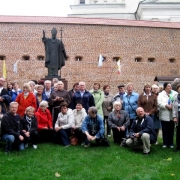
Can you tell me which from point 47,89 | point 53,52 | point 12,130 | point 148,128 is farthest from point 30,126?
point 53,52

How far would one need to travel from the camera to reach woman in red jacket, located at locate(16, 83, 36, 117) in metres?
5.99

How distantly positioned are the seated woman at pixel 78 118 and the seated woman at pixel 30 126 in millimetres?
761

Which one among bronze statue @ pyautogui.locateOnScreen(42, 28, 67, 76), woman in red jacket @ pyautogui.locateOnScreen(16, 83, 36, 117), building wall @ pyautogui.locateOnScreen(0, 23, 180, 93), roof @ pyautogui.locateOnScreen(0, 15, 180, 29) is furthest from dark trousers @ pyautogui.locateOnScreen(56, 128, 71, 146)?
roof @ pyautogui.locateOnScreen(0, 15, 180, 29)

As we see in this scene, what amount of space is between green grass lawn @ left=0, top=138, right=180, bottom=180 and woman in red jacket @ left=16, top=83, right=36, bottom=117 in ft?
2.51

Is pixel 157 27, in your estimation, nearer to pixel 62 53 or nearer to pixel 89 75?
pixel 89 75

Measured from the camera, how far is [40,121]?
5.98m

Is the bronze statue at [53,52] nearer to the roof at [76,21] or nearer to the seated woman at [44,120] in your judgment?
the seated woman at [44,120]

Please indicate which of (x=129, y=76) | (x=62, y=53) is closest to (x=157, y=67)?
(x=129, y=76)

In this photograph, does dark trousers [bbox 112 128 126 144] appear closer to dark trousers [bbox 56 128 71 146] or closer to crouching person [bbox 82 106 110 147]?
crouching person [bbox 82 106 110 147]

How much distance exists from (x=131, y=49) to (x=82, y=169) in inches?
489

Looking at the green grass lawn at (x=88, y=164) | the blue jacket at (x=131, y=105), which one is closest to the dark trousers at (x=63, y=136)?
the green grass lawn at (x=88, y=164)

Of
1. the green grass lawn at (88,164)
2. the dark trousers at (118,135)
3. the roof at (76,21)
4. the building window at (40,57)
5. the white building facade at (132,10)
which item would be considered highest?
the white building facade at (132,10)

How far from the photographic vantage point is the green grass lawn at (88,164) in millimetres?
4238

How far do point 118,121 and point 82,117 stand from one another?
2.30 ft
